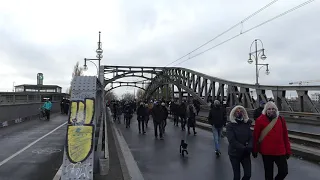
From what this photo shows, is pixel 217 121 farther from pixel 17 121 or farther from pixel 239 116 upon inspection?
pixel 17 121

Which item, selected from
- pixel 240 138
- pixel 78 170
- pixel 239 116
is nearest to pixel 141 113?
pixel 78 170

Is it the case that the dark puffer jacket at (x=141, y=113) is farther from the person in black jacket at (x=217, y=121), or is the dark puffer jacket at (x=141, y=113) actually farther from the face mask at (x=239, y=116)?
the face mask at (x=239, y=116)

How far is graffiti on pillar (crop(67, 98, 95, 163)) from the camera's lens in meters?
5.82

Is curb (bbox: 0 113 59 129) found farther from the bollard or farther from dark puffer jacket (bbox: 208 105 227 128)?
the bollard

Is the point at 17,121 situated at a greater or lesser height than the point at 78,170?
greater

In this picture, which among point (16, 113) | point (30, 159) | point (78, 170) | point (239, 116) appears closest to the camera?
point (239, 116)

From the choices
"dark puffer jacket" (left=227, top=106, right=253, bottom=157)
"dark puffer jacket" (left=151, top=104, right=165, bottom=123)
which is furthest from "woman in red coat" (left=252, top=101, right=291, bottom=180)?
"dark puffer jacket" (left=151, top=104, right=165, bottom=123)

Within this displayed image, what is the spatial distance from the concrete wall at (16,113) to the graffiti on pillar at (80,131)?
587 inches

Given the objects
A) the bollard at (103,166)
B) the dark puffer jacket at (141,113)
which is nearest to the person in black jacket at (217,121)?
the bollard at (103,166)

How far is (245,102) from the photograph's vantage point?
31.6 metres

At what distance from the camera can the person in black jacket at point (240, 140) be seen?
4980 mm

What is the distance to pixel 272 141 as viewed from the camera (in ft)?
16.1

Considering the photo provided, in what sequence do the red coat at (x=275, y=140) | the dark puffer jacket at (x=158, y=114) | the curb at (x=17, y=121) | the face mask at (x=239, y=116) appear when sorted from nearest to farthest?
the red coat at (x=275, y=140) < the face mask at (x=239, y=116) < the dark puffer jacket at (x=158, y=114) < the curb at (x=17, y=121)

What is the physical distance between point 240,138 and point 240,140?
0.11ft
